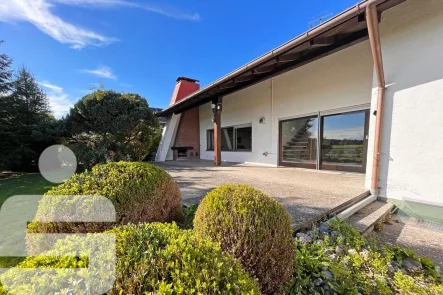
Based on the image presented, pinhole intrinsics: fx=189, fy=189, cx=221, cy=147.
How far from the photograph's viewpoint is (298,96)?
7.29m

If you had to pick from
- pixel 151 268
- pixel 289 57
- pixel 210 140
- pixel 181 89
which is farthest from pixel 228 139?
pixel 151 268

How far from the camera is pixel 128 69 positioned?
1253 centimetres

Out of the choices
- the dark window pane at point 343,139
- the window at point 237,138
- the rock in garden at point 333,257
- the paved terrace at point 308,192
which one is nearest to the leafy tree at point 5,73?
the paved terrace at point 308,192

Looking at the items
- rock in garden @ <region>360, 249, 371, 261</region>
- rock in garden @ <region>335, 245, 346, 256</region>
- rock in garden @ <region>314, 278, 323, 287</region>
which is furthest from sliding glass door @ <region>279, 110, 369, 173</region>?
rock in garden @ <region>314, 278, 323, 287</region>

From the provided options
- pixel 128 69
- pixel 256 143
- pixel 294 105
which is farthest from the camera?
pixel 128 69

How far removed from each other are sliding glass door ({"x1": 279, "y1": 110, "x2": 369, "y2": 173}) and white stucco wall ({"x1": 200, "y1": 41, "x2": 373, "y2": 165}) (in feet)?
1.12

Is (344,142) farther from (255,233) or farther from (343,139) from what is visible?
(255,233)

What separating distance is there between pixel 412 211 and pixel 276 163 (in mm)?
4747

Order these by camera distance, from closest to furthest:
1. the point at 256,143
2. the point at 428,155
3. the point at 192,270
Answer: the point at 192,270
the point at 428,155
the point at 256,143

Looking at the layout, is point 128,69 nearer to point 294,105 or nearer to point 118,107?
point 118,107

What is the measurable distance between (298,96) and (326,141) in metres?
2.01

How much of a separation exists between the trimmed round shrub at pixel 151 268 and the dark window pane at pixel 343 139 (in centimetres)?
635

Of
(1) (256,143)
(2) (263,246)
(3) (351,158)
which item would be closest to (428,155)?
(3) (351,158)

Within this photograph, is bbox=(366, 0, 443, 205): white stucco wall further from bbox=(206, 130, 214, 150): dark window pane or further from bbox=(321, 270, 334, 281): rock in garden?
bbox=(206, 130, 214, 150): dark window pane
